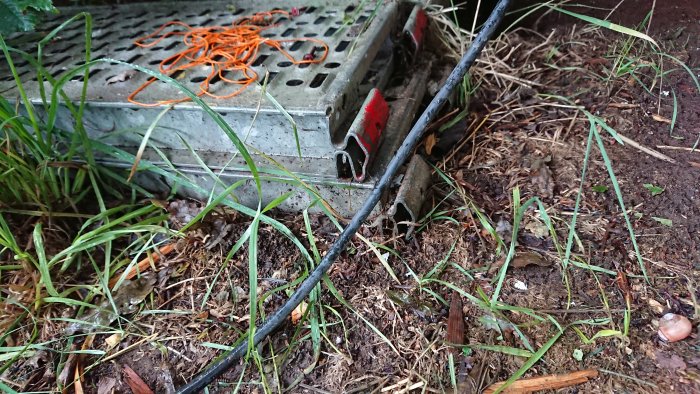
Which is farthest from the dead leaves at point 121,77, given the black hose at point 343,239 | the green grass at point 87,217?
the black hose at point 343,239

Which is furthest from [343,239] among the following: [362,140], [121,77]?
[121,77]

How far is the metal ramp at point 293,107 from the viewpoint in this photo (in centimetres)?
147

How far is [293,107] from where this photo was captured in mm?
1432

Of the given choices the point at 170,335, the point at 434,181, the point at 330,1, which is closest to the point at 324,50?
the point at 330,1

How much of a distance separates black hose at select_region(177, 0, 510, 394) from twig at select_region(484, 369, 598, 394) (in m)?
0.49

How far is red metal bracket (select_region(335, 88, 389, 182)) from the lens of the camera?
1.40 meters

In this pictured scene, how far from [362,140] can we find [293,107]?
22 cm

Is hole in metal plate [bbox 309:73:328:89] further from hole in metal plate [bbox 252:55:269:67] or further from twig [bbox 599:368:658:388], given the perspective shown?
twig [bbox 599:368:658:388]

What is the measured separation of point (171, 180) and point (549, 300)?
3.98 feet

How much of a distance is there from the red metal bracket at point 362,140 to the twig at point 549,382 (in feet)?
2.15

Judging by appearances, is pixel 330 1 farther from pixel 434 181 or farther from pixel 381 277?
pixel 381 277

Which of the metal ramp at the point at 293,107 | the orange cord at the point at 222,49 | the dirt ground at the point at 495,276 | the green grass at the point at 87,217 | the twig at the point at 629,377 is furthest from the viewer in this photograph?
the orange cord at the point at 222,49

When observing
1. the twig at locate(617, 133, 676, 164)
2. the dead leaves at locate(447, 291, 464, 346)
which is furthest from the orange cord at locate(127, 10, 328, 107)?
the twig at locate(617, 133, 676, 164)

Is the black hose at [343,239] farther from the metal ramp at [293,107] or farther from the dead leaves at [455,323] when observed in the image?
the dead leaves at [455,323]
